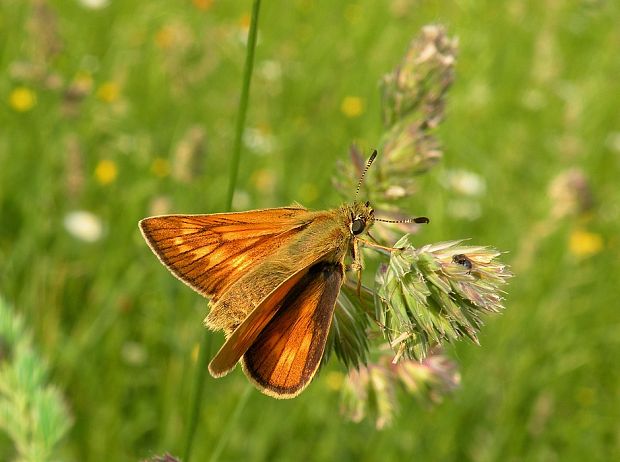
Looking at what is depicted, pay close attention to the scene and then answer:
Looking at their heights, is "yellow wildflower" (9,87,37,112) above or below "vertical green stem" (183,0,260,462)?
above

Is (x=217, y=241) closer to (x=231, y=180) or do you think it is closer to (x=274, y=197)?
(x=231, y=180)

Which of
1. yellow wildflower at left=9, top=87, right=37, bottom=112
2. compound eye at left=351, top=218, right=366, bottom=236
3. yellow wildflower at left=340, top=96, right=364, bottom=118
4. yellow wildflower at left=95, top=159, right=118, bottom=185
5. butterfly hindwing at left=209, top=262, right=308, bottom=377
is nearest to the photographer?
butterfly hindwing at left=209, top=262, right=308, bottom=377

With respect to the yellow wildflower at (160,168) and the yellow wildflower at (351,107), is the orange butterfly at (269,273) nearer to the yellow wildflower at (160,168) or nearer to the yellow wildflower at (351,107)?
the yellow wildflower at (160,168)

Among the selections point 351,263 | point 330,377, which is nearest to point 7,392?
point 351,263

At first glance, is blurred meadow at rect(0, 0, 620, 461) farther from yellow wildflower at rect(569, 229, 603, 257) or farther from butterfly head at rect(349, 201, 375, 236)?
butterfly head at rect(349, 201, 375, 236)

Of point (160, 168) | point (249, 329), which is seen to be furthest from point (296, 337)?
point (160, 168)

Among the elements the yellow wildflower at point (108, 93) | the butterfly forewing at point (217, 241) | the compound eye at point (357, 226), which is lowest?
the butterfly forewing at point (217, 241)

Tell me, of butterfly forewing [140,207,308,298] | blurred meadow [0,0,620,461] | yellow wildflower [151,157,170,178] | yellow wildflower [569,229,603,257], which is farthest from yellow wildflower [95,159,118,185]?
yellow wildflower [569,229,603,257]

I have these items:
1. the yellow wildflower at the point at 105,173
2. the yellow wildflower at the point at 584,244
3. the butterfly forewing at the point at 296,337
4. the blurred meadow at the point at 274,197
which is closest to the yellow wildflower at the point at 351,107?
the blurred meadow at the point at 274,197
